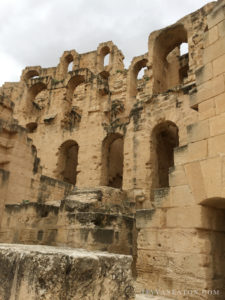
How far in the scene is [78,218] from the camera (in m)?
→ 5.47

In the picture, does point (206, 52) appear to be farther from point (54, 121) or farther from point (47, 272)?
point (54, 121)

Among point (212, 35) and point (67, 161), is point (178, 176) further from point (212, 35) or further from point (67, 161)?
point (67, 161)

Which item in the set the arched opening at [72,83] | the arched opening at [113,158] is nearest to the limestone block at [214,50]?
the arched opening at [113,158]

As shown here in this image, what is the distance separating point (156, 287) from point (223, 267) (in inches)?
40.5

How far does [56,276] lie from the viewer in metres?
1.66

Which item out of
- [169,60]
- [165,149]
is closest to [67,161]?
[165,149]

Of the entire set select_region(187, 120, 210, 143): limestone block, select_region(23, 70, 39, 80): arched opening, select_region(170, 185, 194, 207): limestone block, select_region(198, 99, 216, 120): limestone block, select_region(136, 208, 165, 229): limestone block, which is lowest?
select_region(136, 208, 165, 229): limestone block

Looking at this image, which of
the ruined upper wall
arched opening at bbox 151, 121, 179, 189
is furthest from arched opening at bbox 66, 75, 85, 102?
arched opening at bbox 151, 121, 179, 189

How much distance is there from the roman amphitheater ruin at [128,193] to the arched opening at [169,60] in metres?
0.06

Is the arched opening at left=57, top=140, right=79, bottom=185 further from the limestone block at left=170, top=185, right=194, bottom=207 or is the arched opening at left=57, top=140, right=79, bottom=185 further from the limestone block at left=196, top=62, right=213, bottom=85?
the limestone block at left=196, top=62, right=213, bottom=85

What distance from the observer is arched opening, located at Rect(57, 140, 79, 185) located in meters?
14.3

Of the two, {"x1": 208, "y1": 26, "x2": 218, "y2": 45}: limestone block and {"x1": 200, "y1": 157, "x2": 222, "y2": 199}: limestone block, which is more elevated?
{"x1": 208, "y1": 26, "x2": 218, "y2": 45}: limestone block

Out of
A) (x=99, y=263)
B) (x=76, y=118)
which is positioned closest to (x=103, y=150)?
(x=76, y=118)

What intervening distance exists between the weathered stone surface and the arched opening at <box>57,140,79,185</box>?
12388 mm
